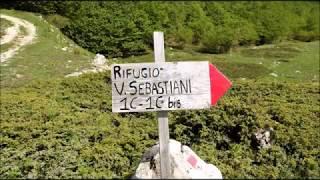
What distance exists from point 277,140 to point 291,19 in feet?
113

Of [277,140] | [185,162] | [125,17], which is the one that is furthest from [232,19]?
[185,162]

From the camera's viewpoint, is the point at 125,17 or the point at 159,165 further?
the point at 125,17

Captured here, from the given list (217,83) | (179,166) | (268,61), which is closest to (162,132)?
(179,166)

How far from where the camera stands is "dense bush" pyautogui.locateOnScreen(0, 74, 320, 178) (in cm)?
660

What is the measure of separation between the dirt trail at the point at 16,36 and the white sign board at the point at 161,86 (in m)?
15.7

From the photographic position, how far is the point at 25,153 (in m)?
7.33

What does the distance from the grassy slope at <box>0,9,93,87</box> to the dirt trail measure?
313mm

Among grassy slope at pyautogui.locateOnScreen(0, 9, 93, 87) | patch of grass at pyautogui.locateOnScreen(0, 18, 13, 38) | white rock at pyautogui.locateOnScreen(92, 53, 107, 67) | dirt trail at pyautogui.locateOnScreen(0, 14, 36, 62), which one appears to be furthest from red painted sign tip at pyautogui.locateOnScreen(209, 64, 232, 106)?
patch of grass at pyautogui.locateOnScreen(0, 18, 13, 38)

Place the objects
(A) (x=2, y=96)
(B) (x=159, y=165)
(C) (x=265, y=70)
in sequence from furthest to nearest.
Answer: (C) (x=265, y=70) → (A) (x=2, y=96) → (B) (x=159, y=165)

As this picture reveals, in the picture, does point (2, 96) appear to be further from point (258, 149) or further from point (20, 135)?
point (258, 149)

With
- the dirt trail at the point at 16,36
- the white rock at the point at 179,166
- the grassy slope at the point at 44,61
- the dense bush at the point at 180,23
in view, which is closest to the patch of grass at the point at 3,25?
the dirt trail at the point at 16,36

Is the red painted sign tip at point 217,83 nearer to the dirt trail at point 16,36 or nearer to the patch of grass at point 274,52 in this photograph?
the dirt trail at point 16,36

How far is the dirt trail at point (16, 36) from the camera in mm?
21766

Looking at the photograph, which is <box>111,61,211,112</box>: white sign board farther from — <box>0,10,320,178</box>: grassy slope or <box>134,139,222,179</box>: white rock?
<box>0,10,320,178</box>: grassy slope
